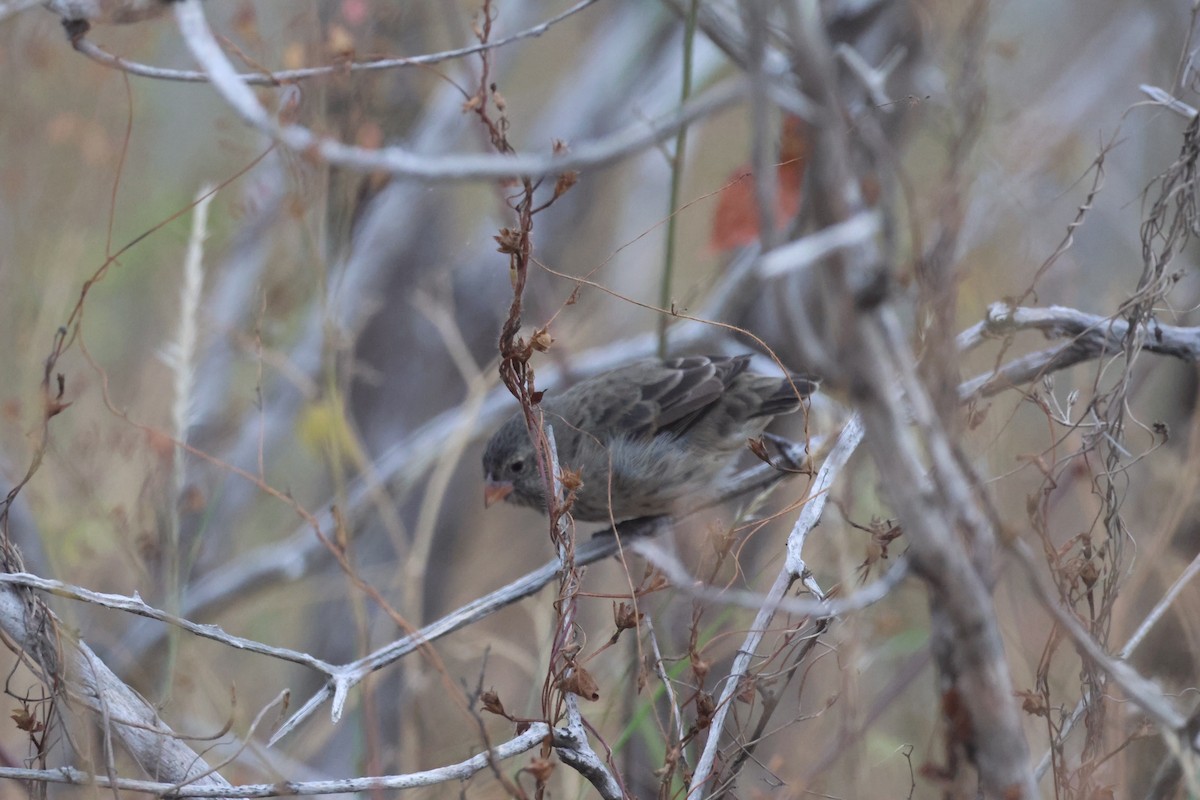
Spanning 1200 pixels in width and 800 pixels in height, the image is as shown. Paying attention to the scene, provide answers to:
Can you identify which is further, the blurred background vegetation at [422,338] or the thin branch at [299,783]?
the blurred background vegetation at [422,338]

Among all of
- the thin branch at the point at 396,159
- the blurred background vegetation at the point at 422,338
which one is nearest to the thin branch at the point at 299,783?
the blurred background vegetation at the point at 422,338

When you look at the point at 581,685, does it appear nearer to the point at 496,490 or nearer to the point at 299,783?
the point at 299,783

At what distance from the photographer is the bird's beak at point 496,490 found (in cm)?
436

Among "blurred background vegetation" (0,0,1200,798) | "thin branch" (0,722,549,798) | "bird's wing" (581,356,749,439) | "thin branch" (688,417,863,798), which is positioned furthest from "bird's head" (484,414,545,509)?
"thin branch" (0,722,549,798)

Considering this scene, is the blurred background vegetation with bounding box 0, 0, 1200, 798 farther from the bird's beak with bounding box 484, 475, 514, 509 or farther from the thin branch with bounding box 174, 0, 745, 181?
the thin branch with bounding box 174, 0, 745, 181

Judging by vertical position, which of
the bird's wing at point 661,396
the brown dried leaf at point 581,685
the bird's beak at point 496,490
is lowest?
the brown dried leaf at point 581,685

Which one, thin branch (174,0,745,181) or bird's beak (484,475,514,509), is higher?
bird's beak (484,475,514,509)

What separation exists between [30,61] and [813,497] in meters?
4.37

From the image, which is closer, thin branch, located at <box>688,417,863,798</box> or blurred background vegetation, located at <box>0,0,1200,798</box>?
thin branch, located at <box>688,417,863,798</box>

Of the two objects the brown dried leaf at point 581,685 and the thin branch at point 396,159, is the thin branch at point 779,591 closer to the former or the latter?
the brown dried leaf at point 581,685

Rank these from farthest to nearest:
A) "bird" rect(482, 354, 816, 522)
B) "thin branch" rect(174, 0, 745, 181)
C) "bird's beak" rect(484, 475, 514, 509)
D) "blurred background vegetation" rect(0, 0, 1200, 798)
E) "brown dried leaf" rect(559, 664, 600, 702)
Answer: "bird's beak" rect(484, 475, 514, 509) < "bird" rect(482, 354, 816, 522) < "blurred background vegetation" rect(0, 0, 1200, 798) < "brown dried leaf" rect(559, 664, 600, 702) < "thin branch" rect(174, 0, 745, 181)

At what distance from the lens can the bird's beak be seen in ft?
14.3

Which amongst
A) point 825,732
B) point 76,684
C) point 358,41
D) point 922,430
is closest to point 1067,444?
point 825,732

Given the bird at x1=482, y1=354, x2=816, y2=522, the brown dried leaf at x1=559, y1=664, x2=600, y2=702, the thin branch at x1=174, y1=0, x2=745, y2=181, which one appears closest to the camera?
the thin branch at x1=174, y1=0, x2=745, y2=181
